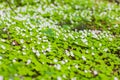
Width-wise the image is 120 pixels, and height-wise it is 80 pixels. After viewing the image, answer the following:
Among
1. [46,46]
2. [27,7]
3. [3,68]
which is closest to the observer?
[3,68]

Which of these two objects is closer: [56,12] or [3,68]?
[3,68]

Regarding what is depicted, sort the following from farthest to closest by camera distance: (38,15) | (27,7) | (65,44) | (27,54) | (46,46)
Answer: (27,7), (38,15), (65,44), (46,46), (27,54)

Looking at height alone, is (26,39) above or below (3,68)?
above

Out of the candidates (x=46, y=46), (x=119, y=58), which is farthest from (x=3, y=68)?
(x=119, y=58)

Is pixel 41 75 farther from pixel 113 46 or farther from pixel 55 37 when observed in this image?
pixel 113 46

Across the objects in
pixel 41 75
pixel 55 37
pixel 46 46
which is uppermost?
pixel 55 37

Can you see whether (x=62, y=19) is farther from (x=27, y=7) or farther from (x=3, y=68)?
(x=3, y=68)

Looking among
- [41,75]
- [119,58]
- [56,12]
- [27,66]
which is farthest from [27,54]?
[56,12]
